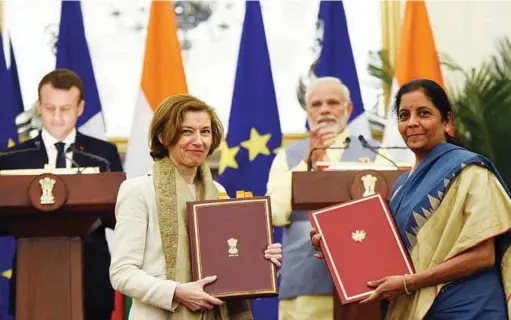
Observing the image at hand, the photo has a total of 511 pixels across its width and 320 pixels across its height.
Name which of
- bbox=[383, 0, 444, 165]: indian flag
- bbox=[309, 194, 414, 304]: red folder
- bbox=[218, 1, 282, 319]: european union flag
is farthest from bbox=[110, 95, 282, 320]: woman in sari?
bbox=[383, 0, 444, 165]: indian flag

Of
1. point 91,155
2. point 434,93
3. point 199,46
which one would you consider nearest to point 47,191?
point 91,155

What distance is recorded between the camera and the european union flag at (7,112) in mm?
5656

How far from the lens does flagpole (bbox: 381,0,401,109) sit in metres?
6.54

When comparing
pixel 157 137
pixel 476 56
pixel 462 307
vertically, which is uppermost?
pixel 476 56

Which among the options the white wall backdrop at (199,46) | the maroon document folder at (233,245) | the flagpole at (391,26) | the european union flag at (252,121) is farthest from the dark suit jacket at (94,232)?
the flagpole at (391,26)

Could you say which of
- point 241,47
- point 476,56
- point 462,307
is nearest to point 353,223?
point 462,307

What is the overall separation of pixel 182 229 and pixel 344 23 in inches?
136

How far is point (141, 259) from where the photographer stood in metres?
3.03

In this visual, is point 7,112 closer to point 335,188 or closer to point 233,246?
point 335,188

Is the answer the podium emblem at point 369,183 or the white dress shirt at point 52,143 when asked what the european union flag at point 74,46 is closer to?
the white dress shirt at point 52,143

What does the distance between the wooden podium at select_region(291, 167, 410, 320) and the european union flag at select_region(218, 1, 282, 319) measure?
1885mm

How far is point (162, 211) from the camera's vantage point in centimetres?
306

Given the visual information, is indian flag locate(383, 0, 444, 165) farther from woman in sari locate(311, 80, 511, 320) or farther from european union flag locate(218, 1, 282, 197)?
woman in sari locate(311, 80, 511, 320)

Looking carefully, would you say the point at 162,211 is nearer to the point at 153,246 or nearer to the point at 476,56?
the point at 153,246
